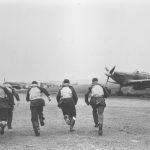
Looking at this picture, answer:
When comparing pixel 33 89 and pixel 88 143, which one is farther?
pixel 33 89

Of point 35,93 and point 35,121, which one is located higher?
point 35,93

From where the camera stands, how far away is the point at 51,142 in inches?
352

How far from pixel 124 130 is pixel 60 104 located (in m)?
2.18

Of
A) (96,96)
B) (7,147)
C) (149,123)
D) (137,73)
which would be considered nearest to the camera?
(7,147)

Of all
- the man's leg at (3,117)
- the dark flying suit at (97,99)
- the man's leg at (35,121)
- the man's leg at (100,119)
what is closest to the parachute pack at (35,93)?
the man's leg at (35,121)

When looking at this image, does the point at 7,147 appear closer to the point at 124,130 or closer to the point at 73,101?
the point at 73,101

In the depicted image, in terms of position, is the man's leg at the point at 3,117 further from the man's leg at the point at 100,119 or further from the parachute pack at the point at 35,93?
the man's leg at the point at 100,119

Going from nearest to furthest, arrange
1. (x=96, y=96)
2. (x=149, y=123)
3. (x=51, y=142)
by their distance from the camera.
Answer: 1. (x=51, y=142)
2. (x=96, y=96)
3. (x=149, y=123)

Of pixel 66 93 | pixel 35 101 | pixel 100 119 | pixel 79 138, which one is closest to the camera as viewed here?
pixel 79 138

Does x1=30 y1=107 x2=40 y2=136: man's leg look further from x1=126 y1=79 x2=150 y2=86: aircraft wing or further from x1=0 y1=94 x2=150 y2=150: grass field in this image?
x1=126 y1=79 x2=150 y2=86: aircraft wing

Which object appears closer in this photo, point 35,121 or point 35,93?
point 35,121

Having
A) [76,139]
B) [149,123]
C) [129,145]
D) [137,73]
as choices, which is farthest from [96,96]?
[137,73]

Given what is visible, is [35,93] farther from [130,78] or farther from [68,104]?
[130,78]

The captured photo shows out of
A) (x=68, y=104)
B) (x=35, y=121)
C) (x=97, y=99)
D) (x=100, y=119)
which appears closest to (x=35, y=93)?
(x=35, y=121)
